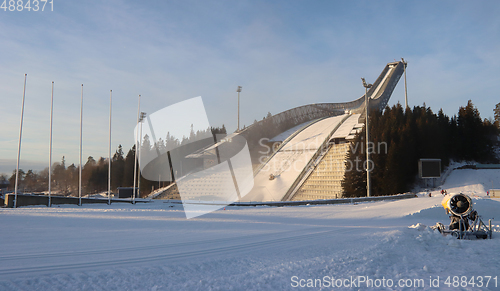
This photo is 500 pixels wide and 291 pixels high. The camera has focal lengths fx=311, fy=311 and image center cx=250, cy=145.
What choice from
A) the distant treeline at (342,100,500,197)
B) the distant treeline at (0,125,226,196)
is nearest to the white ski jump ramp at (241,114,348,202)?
the distant treeline at (342,100,500,197)

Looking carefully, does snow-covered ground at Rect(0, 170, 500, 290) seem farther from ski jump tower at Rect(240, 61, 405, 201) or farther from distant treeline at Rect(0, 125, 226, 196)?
distant treeline at Rect(0, 125, 226, 196)

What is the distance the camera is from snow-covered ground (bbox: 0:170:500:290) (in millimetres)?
5016

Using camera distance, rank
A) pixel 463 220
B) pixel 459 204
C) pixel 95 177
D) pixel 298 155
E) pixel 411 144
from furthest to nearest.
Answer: pixel 95 177, pixel 298 155, pixel 411 144, pixel 459 204, pixel 463 220

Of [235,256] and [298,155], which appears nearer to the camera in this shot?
[235,256]

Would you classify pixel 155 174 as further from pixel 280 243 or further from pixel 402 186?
pixel 280 243

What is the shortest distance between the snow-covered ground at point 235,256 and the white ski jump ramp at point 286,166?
687 inches

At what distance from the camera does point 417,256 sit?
21.8ft

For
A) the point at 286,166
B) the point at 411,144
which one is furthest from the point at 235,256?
the point at 286,166

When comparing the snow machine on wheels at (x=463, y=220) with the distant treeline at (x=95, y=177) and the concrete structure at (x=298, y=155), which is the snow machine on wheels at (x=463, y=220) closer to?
the concrete structure at (x=298, y=155)

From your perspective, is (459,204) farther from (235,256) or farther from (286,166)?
(286,166)

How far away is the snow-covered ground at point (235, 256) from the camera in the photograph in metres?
5.02

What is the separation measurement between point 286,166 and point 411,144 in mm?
12468

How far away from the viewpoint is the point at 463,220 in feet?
27.9

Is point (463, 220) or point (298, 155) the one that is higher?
point (298, 155)
